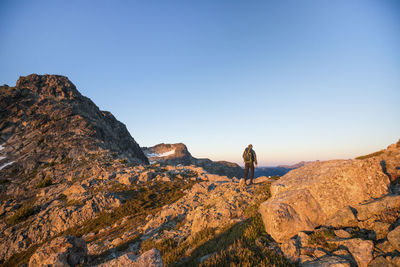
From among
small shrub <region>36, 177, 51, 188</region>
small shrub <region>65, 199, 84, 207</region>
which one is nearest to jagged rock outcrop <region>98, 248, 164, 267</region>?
small shrub <region>65, 199, 84, 207</region>

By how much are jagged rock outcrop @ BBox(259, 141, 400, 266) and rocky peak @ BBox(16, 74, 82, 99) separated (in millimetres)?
83146

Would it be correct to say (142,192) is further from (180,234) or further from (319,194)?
(319,194)

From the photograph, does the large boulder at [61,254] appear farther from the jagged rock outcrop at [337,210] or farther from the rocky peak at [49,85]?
the rocky peak at [49,85]

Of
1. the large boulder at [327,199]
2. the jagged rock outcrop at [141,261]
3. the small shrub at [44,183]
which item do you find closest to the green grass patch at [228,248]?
the large boulder at [327,199]

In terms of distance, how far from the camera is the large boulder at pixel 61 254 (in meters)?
8.90

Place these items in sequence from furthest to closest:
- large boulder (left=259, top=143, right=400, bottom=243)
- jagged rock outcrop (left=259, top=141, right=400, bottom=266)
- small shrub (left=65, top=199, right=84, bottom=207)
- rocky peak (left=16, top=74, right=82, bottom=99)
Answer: rocky peak (left=16, top=74, right=82, bottom=99) → small shrub (left=65, top=199, right=84, bottom=207) → large boulder (left=259, top=143, right=400, bottom=243) → jagged rock outcrop (left=259, top=141, right=400, bottom=266)

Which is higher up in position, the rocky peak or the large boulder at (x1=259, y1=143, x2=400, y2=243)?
the rocky peak

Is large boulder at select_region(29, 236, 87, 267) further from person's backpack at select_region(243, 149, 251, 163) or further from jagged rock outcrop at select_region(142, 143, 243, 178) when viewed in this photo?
jagged rock outcrop at select_region(142, 143, 243, 178)

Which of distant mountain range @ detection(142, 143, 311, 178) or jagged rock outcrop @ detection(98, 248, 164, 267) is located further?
distant mountain range @ detection(142, 143, 311, 178)

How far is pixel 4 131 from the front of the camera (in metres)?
53.6

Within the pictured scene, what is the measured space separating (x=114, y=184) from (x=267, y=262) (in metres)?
29.3

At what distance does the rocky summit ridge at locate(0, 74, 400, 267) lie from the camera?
17.6ft

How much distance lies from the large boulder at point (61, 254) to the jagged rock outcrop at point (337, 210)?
405 inches

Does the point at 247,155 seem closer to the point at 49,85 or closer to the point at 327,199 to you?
the point at 327,199
